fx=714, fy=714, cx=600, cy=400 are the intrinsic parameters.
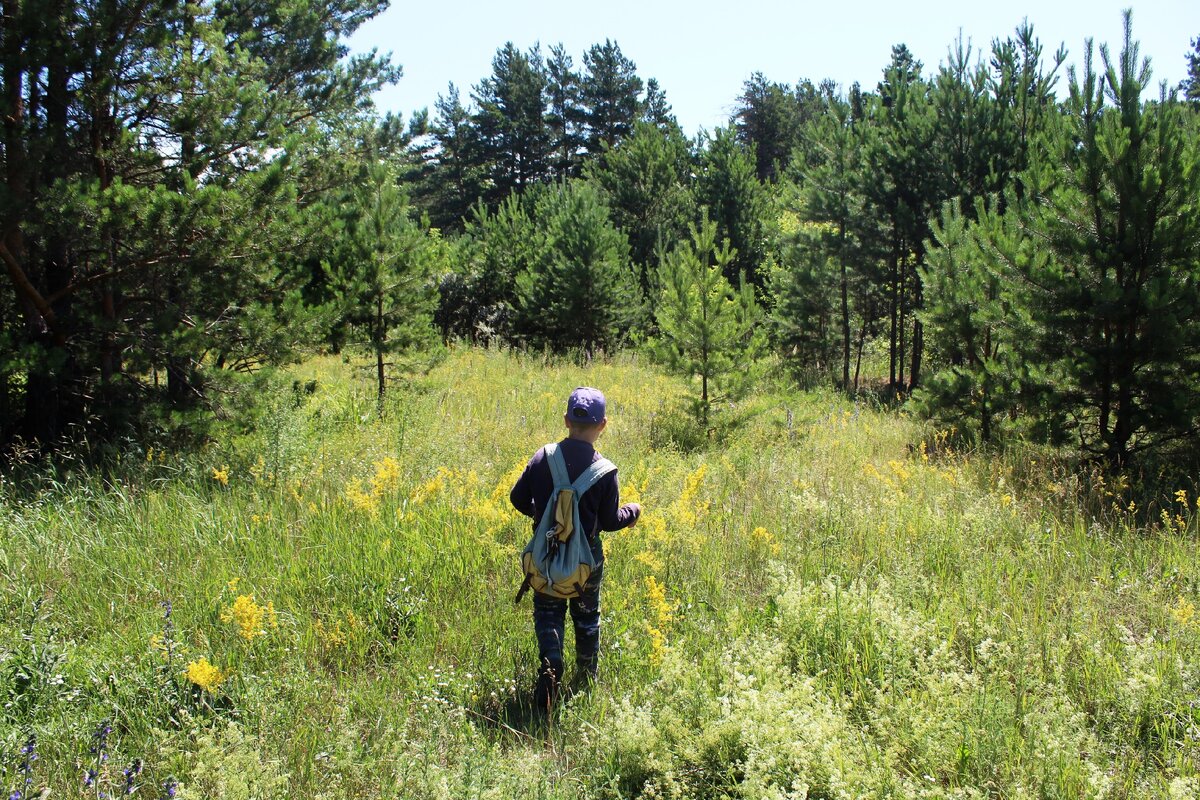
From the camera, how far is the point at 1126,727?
3.18 meters

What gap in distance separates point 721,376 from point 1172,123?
503 cm

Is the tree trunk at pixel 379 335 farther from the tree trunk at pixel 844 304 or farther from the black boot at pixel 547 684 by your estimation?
the tree trunk at pixel 844 304

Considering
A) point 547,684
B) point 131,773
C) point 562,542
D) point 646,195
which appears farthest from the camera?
point 646,195

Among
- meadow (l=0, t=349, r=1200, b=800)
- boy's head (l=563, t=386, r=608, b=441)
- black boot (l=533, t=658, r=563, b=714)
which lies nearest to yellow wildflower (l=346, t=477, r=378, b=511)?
meadow (l=0, t=349, r=1200, b=800)

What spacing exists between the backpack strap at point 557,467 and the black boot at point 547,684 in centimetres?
88

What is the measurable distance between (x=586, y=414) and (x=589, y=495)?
15.5 inches

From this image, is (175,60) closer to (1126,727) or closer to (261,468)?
(261,468)

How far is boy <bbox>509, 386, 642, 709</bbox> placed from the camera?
11.4 ft

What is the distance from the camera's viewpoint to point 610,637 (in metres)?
4.09

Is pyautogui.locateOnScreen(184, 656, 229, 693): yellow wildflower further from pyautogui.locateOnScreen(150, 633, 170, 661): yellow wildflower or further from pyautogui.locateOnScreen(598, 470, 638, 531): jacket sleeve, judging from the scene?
pyautogui.locateOnScreen(598, 470, 638, 531): jacket sleeve

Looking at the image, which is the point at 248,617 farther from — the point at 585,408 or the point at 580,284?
the point at 580,284

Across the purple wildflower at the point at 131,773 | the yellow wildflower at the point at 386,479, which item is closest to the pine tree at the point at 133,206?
the yellow wildflower at the point at 386,479

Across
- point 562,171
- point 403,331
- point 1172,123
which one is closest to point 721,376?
point 403,331

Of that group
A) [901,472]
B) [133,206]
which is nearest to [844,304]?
[901,472]
